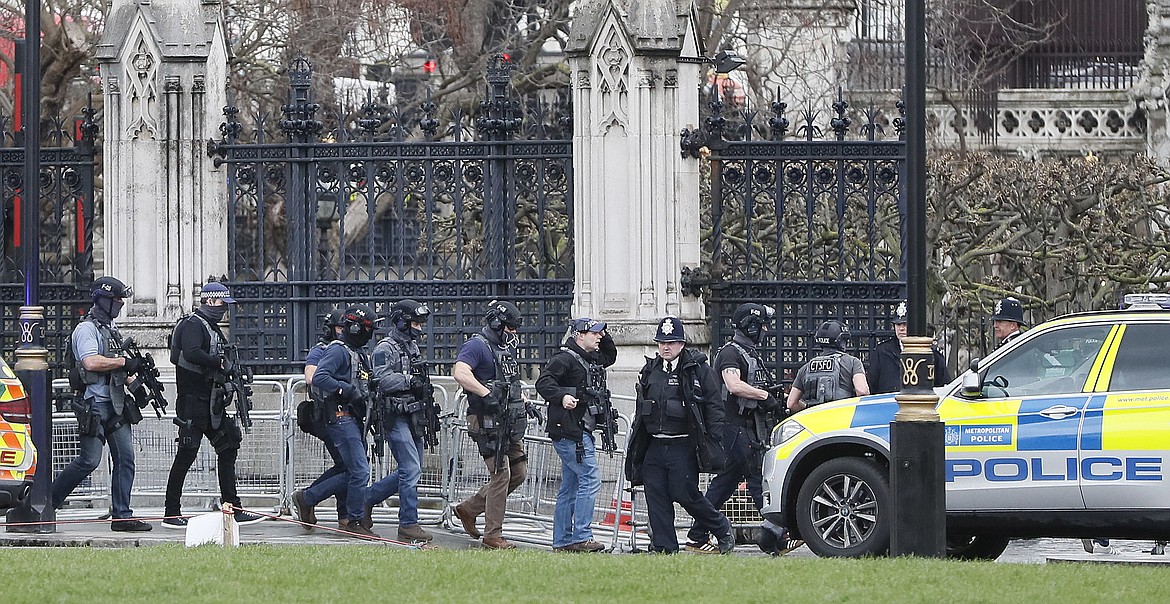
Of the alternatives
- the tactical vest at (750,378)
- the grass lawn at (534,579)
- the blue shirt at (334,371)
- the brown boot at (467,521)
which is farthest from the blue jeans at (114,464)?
the tactical vest at (750,378)

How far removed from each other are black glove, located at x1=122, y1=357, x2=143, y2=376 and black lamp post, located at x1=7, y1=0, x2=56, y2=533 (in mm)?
554

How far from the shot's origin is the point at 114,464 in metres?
14.7

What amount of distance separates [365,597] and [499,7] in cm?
1782

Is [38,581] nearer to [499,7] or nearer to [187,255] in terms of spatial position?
[187,255]

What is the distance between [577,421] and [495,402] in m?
0.63

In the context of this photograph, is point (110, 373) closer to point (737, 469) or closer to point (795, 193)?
point (737, 469)

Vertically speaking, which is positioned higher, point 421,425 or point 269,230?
point 269,230

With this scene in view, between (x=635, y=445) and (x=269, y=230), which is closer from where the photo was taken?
(x=635, y=445)

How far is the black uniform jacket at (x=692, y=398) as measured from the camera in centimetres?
1299

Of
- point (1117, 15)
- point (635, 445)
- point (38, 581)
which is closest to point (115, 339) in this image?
point (635, 445)

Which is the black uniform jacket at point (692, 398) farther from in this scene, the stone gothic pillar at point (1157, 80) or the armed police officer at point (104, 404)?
the stone gothic pillar at point (1157, 80)

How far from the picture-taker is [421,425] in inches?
559

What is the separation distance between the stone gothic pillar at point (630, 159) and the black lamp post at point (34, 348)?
14.7ft

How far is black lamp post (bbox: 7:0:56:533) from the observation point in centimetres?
1421
